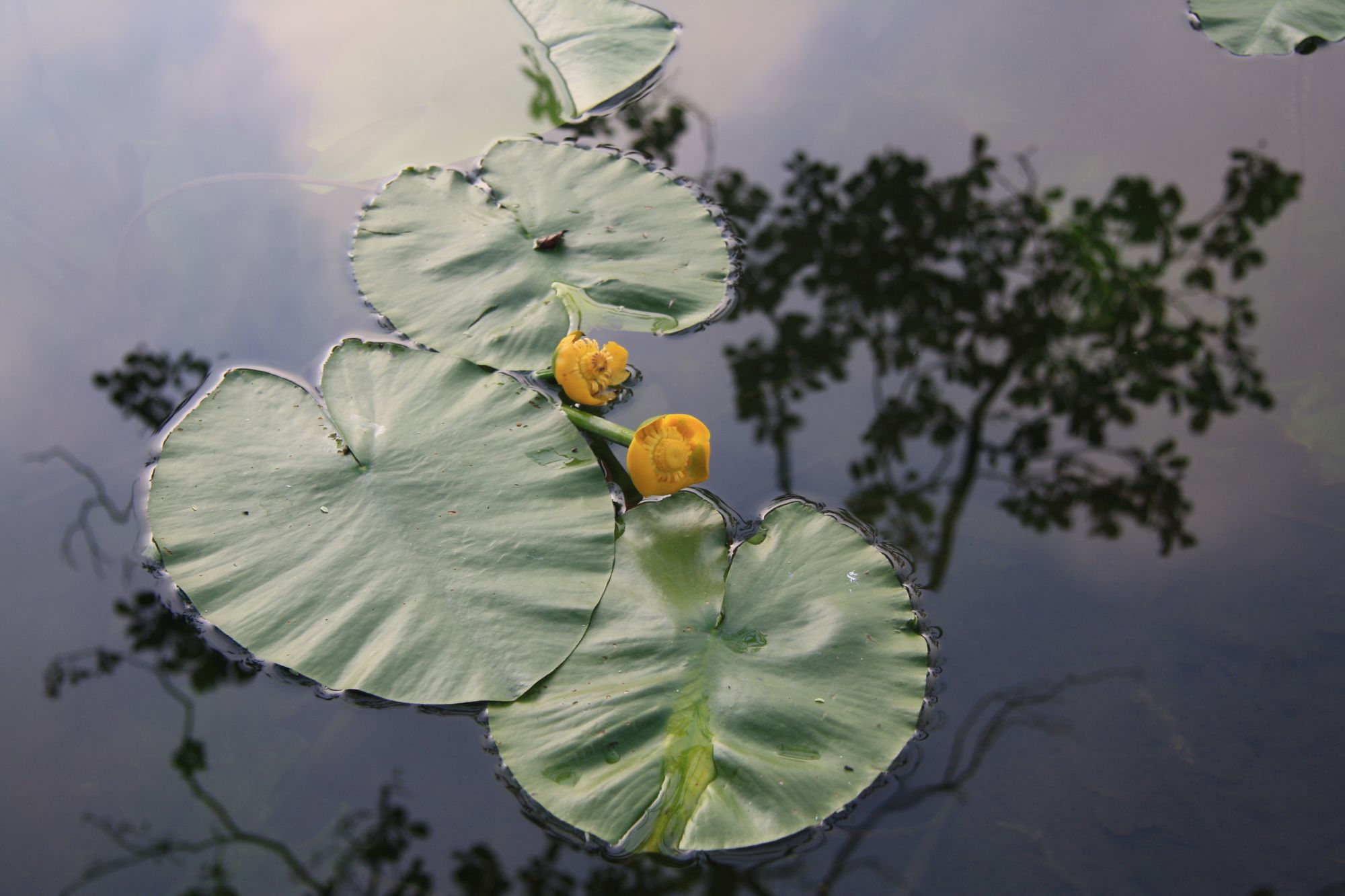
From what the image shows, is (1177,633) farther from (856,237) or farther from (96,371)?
(96,371)

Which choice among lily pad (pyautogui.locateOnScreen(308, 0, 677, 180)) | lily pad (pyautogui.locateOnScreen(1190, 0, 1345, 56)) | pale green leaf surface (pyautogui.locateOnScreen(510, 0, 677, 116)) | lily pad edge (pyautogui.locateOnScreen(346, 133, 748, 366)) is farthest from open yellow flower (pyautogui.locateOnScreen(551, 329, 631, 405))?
lily pad (pyautogui.locateOnScreen(1190, 0, 1345, 56))

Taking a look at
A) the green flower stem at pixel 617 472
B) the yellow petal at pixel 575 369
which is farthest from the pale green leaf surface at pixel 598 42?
the green flower stem at pixel 617 472

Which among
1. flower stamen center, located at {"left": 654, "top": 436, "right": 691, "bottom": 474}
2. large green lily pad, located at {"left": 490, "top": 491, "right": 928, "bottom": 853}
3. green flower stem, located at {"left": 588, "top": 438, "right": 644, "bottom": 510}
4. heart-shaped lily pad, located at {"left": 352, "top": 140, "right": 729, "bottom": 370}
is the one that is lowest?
large green lily pad, located at {"left": 490, "top": 491, "right": 928, "bottom": 853}

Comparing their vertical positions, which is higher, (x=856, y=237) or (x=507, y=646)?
(x=856, y=237)

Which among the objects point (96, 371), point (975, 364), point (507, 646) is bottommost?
point (507, 646)

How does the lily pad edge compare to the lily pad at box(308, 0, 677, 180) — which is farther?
the lily pad at box(308, 0, 677, 180)

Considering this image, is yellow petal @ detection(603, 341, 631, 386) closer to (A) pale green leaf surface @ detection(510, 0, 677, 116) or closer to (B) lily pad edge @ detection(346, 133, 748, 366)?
(B) lily pad edge @ detection(346, 133, 748, 366)

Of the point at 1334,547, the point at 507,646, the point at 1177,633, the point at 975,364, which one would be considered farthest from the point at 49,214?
the point at 1334,547
